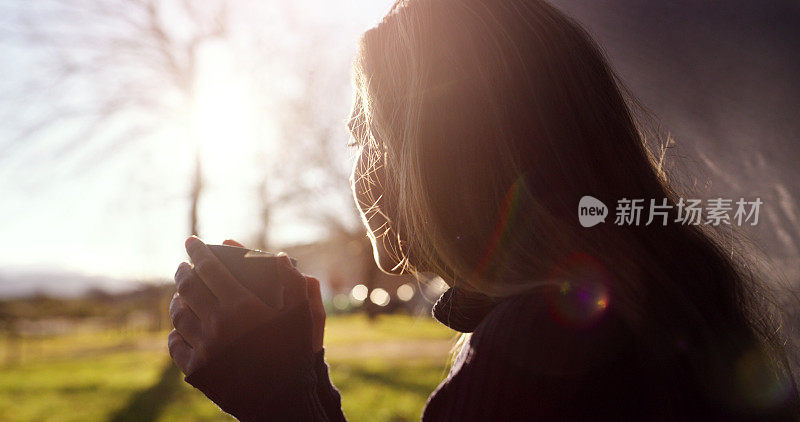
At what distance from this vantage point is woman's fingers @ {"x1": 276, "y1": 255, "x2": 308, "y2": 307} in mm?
1268

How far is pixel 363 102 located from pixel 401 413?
4323mm

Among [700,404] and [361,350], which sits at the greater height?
[700,404]

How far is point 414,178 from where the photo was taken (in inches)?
49.2

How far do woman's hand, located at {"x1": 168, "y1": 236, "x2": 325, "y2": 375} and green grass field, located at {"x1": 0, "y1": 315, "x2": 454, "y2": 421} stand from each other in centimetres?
152

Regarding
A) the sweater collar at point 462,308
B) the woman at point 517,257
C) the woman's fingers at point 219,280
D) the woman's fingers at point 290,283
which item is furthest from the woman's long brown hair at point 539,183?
the woman's fingers at point 219,280

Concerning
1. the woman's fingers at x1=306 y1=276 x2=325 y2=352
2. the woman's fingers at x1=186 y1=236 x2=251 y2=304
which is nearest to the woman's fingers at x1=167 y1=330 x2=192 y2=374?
the woman's fingers at x1=186 y1=236 x2=251 y2=304

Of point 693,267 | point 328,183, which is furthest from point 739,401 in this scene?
point 328,183

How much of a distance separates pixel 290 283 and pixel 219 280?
15 cm

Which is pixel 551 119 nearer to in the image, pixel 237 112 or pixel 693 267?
pixel 693 267

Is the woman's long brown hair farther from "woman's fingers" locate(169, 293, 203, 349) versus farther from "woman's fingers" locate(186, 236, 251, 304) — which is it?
"woman's fingers" locate(169, 293, 203, 349)

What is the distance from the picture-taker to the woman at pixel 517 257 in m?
0.97

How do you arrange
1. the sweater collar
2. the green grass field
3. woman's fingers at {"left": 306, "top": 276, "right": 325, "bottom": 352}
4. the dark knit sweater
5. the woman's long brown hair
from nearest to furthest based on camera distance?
1. the dark knit sweater
2. the woman's long brown hair
3. the sweater collar
4. woman's fingers at {"left": 306, "top": 276, "right": 325, "bottom": 352}
5. the green grass field

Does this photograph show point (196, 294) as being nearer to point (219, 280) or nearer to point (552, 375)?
point (219, 280)
